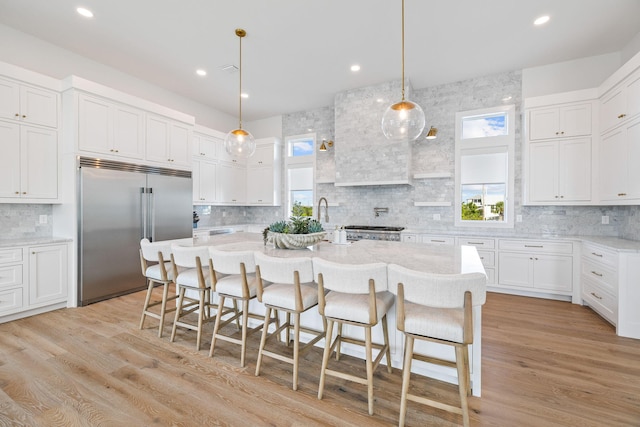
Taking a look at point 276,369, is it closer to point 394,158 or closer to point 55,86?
point 394,158

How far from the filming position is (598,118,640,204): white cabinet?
9.82 ft

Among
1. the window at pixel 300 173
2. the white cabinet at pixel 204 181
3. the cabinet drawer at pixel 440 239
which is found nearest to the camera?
the cabinet drawer at pixel 440 239

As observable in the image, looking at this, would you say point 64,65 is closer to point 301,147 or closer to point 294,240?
point 301,147

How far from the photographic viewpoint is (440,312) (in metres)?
1.68

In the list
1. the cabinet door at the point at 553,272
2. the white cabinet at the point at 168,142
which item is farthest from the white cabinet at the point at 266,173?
the cabinet door at the point at 553,272

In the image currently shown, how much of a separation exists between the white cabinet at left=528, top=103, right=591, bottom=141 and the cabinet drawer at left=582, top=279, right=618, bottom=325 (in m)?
1.99

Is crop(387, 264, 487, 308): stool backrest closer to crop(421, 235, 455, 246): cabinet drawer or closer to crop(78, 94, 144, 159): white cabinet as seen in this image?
crop(421, 235, 455, 246): cabinet drawer

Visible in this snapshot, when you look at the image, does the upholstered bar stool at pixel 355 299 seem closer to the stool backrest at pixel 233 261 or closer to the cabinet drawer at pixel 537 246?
the stool backrest at pixel 233 261

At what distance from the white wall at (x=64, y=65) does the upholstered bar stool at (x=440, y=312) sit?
16.5 feet

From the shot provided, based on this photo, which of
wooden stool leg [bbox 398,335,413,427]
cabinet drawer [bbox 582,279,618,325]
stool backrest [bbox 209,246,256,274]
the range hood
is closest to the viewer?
wooden stool leg [bbox 398,335,413,427]

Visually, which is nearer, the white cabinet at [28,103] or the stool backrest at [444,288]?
the stool backrest at [444,288]

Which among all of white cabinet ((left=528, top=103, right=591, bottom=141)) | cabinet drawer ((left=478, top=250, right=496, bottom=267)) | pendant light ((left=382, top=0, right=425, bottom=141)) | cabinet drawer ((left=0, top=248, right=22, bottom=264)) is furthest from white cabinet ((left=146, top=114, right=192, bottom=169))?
white cabinet ((left=528, top=103, right=591, bottom=141))

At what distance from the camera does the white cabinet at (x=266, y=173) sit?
6301mm

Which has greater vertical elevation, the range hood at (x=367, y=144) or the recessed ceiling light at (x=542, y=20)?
the recessed ceiling light at (x=542, y=20)
